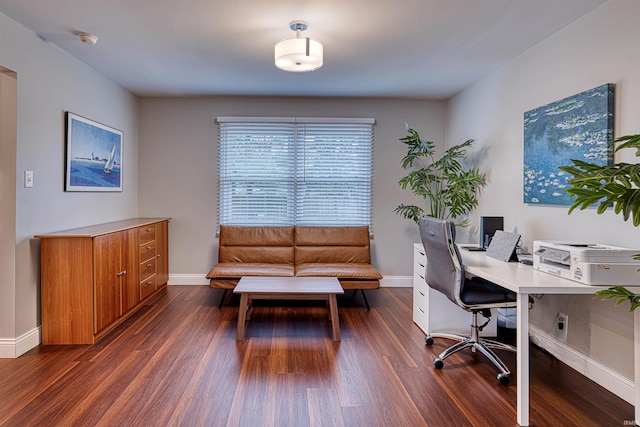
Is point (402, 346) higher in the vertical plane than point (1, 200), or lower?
lower

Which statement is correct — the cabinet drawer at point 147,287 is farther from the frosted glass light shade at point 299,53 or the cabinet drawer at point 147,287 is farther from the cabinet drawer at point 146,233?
the frosted glass light shade at point 299,53

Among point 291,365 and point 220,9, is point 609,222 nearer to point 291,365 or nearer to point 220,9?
point 291,365

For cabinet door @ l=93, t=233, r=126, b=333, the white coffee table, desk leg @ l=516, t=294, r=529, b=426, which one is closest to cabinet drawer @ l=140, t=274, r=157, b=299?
cabinet door @ l=93, t=233, r=126, b=333

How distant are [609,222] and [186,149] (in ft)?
14.2

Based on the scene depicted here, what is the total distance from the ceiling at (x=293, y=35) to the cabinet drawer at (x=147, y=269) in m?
1.94

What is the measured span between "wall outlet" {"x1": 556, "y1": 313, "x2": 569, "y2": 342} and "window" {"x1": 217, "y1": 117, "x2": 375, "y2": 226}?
2.62 m

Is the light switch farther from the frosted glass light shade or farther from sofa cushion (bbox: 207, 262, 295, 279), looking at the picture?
the frosted glass light shade

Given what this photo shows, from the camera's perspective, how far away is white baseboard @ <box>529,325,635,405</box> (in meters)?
2.19

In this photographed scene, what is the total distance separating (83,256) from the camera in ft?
9.37

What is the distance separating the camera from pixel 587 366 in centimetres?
247

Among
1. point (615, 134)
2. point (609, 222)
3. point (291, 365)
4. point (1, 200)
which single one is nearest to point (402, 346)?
point (291, 365)

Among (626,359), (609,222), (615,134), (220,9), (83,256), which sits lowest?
(626,359)

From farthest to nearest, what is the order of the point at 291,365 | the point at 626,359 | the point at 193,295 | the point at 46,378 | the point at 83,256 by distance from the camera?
1. the point at 193,295
2. the point at 83,256
3. the point at 291,365
4. the point at 46,378
5. the point at 626,359

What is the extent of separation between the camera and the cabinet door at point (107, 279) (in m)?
2.93
